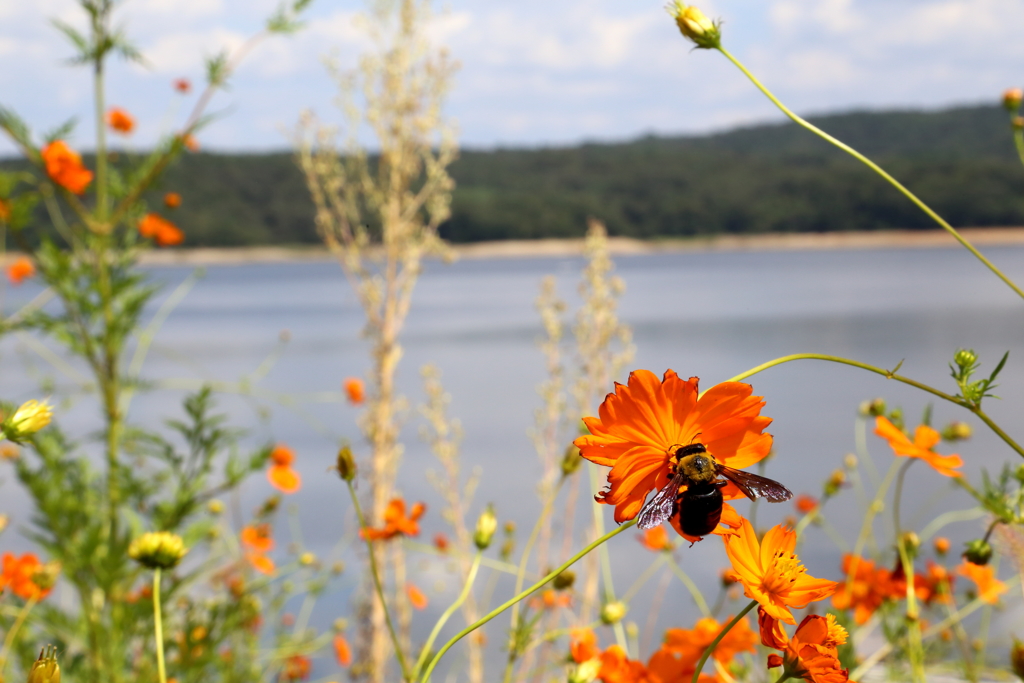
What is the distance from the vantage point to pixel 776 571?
35cm

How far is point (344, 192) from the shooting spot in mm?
2293

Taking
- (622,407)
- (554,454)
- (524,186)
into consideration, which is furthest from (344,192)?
(524,186)

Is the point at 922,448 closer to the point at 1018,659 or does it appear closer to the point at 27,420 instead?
the point at 1018,659

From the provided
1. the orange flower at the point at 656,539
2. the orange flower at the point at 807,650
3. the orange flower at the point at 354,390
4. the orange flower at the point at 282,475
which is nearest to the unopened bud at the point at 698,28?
the orange flower at the point at 807,650

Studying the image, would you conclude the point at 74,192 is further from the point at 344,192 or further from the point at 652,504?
the point at 652,504

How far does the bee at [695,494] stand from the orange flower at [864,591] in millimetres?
557

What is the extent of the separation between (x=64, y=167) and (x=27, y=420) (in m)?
1.04

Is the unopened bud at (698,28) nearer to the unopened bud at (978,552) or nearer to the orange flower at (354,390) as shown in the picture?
the unopened bud at (978,552)

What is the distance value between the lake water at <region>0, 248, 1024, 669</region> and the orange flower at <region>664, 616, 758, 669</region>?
1.23 ft

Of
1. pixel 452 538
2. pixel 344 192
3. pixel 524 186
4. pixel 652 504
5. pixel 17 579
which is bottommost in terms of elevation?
pixel 452 538

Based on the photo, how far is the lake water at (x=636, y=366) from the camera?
2.24 m

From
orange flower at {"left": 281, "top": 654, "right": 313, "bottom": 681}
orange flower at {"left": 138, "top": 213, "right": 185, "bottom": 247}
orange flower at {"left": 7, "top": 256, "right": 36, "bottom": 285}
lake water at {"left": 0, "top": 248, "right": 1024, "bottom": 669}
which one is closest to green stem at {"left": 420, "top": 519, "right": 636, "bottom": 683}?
lake water at {"left": 0, "top": 248, "right": 1024, "bottom": 669}

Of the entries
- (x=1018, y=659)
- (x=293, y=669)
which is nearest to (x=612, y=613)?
(x=1018, y=659)

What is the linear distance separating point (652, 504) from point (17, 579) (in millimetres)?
942
